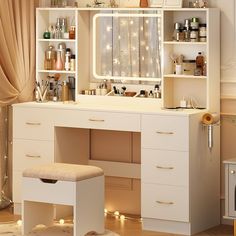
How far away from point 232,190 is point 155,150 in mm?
588

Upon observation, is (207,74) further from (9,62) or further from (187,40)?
(9,62)

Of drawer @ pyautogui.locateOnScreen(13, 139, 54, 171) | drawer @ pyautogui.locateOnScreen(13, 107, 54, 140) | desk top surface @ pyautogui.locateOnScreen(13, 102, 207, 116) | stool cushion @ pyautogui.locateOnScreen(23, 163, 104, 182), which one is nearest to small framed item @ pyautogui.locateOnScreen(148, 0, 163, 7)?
desk top surface @ pyautogui.locateOnScreen(13, 102, 207, 116)

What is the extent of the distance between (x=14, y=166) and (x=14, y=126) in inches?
11.7

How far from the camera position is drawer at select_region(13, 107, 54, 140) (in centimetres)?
567

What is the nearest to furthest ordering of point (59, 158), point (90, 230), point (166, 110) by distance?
1. point (90, 230)
2. point (166, 110)
3. point (59, 158)

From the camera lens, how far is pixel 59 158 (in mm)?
5754

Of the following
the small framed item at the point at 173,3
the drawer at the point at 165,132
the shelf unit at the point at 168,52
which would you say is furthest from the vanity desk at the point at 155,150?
the small framed item at the point at 173,3

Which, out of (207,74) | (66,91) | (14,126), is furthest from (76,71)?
(207,74)

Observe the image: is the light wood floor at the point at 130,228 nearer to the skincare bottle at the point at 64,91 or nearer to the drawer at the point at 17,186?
the drawer at the point at 17,186

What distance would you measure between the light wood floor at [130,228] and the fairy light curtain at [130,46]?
108 cm

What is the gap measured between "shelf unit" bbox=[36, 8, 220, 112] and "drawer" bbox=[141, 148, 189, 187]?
1.43 ft

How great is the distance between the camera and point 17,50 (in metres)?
5.96

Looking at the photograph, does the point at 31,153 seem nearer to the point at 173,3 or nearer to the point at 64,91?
the point at 64,91

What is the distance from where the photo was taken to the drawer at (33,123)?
18.6 ft
